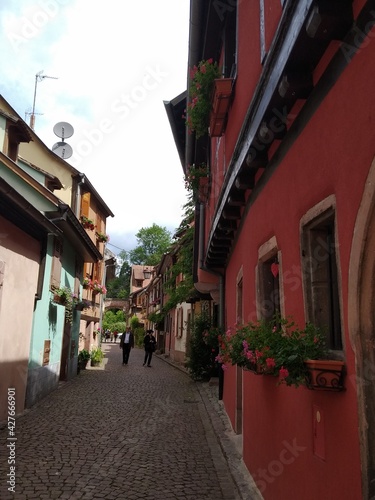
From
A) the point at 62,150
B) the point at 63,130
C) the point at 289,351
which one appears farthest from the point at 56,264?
the point at 289,351

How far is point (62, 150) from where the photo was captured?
15.8 m

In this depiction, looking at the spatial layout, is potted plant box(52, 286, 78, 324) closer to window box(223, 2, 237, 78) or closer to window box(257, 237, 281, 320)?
window box(223, 2, 237, 78)

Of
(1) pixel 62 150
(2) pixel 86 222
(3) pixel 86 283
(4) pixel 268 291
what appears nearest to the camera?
(4) pixel 268 291

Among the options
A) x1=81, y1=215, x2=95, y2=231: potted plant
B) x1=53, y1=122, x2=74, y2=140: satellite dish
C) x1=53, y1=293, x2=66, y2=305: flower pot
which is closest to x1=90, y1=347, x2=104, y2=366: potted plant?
x1=81, y1=215, x2=95, y2=231: potted plant

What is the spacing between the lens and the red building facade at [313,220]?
6.93 feet

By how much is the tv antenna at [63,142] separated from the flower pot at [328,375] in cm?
1442

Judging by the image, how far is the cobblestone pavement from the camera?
443 cm

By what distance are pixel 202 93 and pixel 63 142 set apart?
10032 millimetres

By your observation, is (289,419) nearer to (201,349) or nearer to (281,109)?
(281,109)

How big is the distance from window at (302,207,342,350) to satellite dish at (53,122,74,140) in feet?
44.7

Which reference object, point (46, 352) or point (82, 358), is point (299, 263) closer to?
point (46, 352)

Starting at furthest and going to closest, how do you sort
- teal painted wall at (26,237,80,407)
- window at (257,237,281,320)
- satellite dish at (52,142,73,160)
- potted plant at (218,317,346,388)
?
satellite dish at (52,142,73,160)
teal painted wall at (26,237,80,407)
window at (257,237,281,320)
potted plant at (218,317,346,388)

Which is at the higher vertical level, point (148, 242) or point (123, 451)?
point (148, 242)

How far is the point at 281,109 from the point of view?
3.41 meters
